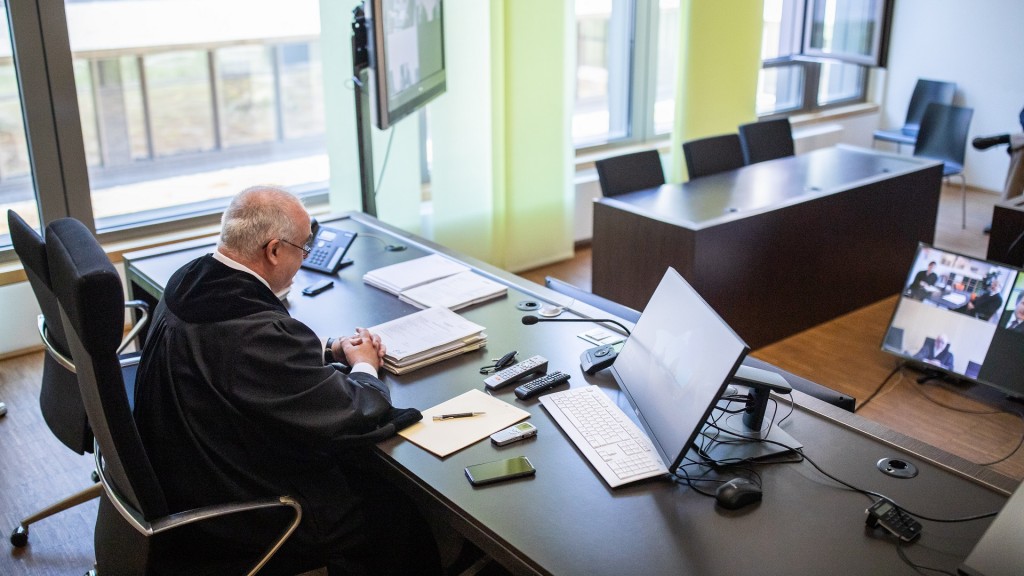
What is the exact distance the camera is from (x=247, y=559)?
6.56 feet

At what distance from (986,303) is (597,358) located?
2.21 metres

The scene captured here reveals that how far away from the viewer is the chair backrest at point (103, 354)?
1707 mm

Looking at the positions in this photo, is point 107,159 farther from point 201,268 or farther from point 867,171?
point 867,171

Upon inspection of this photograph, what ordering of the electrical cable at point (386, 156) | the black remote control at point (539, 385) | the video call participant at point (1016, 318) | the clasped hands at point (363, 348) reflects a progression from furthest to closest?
the electrical cable at point (386, 156) < the video call participant at point (1016, 318) < the clasped hands at point (363, 348) < the black remote control at point (539, 385)

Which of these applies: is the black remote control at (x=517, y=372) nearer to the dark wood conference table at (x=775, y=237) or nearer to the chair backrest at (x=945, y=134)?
the dark wood conference table at (x=775, y=237)

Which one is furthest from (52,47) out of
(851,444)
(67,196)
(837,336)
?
(837,336)

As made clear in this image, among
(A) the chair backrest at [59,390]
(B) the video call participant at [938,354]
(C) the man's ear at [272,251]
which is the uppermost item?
(C) the man's ear at [272,251]

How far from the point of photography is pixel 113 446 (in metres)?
1.80

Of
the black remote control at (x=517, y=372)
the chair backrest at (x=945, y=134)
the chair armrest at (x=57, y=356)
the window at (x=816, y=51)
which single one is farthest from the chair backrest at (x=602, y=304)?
the chair backrest at (x=945, y=134)

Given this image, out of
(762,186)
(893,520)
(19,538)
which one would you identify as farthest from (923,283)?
(19,538)

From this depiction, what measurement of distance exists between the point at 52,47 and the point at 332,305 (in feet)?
6.77

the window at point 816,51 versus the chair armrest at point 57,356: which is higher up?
the window at point 816,51

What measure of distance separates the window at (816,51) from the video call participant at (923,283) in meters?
2.20

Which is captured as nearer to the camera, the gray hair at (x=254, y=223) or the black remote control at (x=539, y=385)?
the gray hair at (x=254, y=223)
